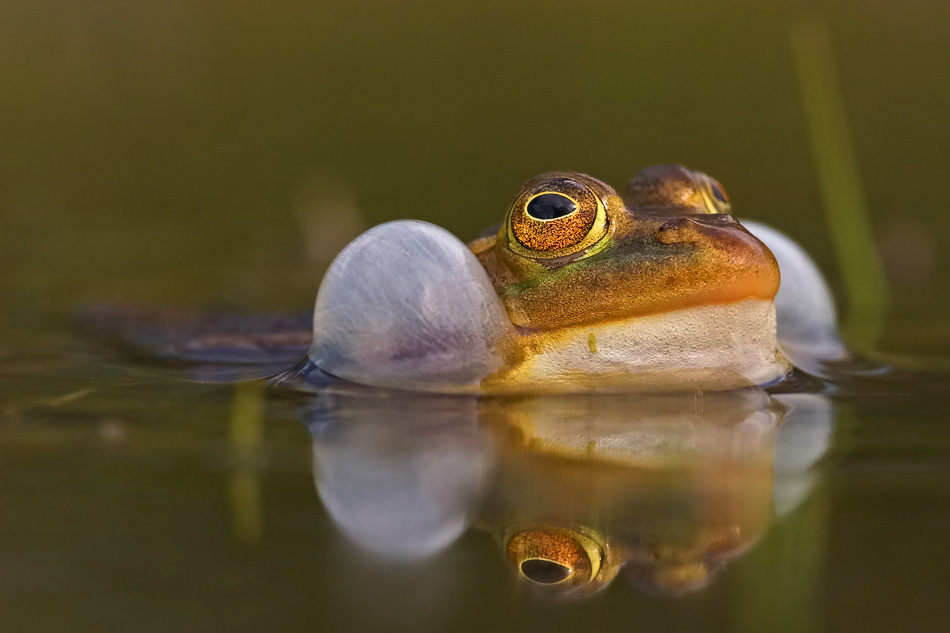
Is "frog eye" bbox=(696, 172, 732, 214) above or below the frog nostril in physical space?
above

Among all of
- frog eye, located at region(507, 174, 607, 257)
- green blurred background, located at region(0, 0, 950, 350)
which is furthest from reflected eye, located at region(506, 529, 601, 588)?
green blurred background, located at region(0, 0, 950, 350)

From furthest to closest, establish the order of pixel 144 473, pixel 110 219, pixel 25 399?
1. pixel 110 219
2. pixel 25 399
3. pixel 144 473

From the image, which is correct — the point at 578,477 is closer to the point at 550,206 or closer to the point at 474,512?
the point at 474,512

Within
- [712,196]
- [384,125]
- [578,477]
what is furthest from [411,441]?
A: [384,125]

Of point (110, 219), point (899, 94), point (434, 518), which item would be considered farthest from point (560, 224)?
point (899, 94)

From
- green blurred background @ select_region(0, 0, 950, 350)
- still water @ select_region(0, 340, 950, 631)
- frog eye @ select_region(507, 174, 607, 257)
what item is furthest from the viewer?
green blurred background @ select_region(0, 0, 950, 350)

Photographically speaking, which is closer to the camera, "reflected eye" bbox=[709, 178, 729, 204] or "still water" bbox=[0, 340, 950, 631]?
"still water" bbox=[0, 340, 950, 631]

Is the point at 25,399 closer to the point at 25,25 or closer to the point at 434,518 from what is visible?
the point at 434,518

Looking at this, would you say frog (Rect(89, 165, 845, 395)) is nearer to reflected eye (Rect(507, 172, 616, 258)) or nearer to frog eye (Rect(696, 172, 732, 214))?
reflected eye (Rect(507, 172, 616, 258))
